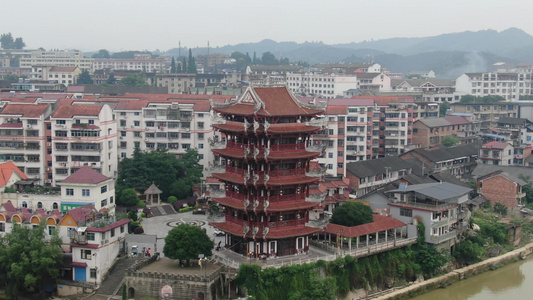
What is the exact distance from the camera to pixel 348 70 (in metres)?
109

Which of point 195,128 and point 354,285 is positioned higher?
point 195,128

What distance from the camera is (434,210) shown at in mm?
40906

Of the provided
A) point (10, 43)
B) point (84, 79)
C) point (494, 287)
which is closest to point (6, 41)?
point (10, 43)

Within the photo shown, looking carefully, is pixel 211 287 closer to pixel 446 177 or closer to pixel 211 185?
pixel 211 185

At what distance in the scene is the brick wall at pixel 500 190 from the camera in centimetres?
5169

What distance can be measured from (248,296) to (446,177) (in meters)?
23.7

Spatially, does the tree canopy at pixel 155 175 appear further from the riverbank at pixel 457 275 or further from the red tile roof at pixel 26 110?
the riverbank at pixel 457 275

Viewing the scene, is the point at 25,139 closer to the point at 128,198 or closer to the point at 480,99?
the point at 128,198

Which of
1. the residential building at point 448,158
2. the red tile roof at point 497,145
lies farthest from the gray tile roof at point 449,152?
the red tile roof at point 497,145

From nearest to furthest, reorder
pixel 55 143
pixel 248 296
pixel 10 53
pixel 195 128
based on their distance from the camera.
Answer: pixel 248 296 → pixel 55 143 → pixel 195 128 → pixel 10 53

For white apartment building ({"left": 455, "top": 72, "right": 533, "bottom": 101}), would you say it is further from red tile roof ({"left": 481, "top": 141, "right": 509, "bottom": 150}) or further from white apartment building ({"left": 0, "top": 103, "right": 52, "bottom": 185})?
white apartment building ({"left": 0, "top": 103, "right": 52, "bottom": 185})

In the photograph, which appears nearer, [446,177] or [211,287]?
[211,287]

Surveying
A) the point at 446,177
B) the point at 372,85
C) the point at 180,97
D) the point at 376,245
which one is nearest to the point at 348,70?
the point at 372,85

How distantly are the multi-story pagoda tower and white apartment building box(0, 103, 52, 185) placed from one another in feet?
69.6
